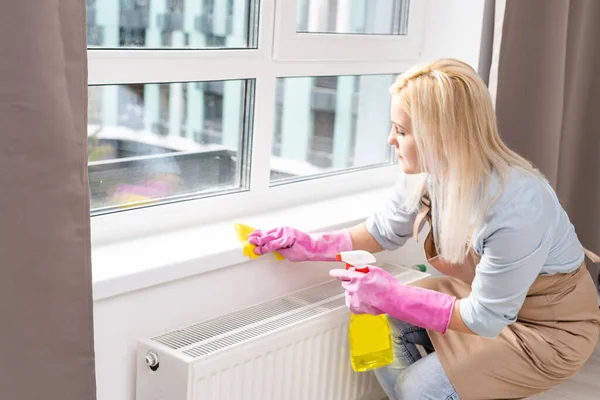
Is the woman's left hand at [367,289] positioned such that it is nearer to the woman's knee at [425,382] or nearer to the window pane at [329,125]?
the woman's knee at [425,382]

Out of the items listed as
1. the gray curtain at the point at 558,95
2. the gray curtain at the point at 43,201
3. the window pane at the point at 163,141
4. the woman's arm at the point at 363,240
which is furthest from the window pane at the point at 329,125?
the gray curtain at the point at 43,201

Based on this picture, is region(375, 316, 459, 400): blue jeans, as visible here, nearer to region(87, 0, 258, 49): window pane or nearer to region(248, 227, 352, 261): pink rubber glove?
region(248, 227, 352, 261): pink rubber glove

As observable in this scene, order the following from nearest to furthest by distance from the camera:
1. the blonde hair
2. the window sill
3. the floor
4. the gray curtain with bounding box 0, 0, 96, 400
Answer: the gray curtain with bounding box 0, 0, 96, 400, the window sill, the blonde hair, the floor

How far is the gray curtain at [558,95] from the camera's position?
227 cm

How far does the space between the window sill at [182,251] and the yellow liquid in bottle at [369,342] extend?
0.85 feet

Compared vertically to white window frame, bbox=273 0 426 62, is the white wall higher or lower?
lower

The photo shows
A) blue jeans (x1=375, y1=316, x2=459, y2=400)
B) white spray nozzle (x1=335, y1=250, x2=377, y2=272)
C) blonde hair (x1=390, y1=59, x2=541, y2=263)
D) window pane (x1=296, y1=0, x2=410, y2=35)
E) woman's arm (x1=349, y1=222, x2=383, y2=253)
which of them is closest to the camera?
blonde hair (x1=390, y1=59, x2=541, y2=263)

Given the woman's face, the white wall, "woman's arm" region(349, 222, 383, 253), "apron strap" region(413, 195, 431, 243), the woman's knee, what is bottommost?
the woman's knee

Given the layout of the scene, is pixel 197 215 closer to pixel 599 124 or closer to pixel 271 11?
pixel 271 11

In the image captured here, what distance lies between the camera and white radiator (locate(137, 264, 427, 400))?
165cm

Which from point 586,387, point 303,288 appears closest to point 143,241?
point 303,288

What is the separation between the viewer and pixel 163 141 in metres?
1.97

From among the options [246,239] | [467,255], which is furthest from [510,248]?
[246,239]

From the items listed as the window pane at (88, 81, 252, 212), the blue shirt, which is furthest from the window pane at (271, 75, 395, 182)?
the blue shirt
